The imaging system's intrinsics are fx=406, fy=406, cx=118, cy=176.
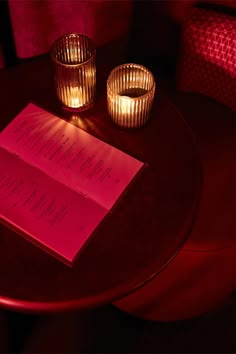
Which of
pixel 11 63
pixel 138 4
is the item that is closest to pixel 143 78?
pixel 138 4

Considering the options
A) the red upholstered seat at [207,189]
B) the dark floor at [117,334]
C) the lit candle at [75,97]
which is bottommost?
the dark floor at [117,334]

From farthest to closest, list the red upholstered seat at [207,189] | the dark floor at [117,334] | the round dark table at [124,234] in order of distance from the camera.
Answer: the dark floor at [117,334], the red upholstered seat at [207,189], the round dark table at [124,234]

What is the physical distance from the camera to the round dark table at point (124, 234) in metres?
0.67

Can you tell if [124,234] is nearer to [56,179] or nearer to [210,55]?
[56,179]

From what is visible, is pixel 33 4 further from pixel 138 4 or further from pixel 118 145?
pixel 118 145

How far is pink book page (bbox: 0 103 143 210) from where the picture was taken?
0.77m

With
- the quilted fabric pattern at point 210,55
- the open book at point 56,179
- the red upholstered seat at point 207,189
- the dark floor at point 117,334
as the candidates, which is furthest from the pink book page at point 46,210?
the quilted fabric pattern at point 210,55

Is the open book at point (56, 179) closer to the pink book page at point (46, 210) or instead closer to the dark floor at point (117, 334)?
the pink book page at point (46, 210)

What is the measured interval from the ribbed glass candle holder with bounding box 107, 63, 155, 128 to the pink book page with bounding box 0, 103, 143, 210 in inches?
2.9

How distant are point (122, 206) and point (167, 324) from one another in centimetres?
56

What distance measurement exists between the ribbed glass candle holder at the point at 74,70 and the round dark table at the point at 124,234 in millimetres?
30

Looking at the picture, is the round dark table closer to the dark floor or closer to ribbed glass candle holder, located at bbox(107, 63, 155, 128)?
ribbed glass candle holder, located at bbox(107, 63, 155, 128)

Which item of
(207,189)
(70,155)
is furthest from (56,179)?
(207,189)

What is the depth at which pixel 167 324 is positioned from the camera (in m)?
1.15
